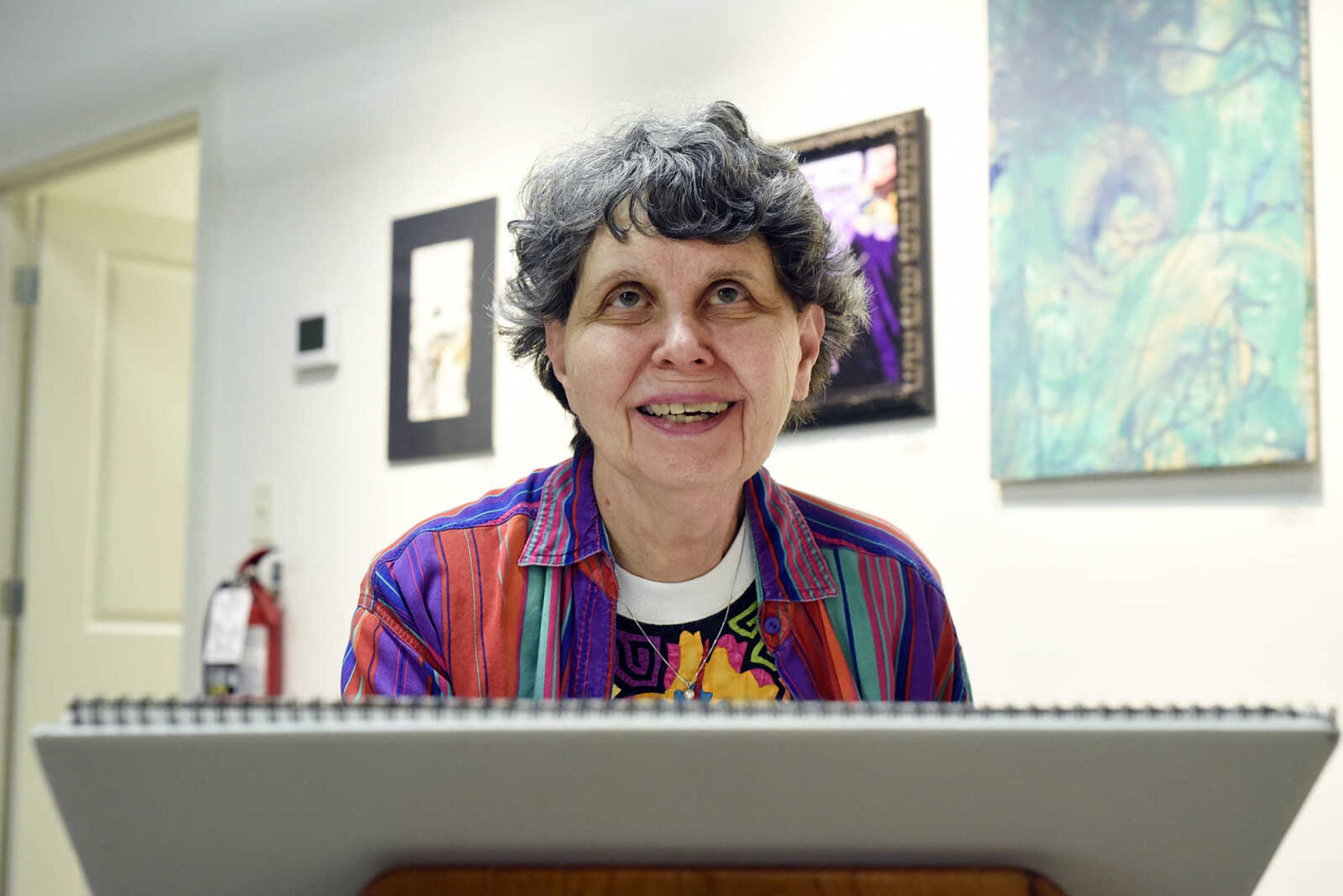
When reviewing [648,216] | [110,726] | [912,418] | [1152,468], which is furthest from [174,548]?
[110,726]

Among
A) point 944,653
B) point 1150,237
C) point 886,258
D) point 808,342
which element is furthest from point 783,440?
point 944,653

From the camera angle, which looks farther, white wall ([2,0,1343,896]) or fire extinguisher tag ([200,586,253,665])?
fire extinguisher tag ([200,586,253,665])

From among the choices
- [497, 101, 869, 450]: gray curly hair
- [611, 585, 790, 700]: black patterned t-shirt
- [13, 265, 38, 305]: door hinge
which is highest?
[13, 265, 38, 305]: door hinge

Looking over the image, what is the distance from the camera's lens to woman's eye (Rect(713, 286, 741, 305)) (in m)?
1.26

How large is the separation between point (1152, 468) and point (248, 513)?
2.26 m

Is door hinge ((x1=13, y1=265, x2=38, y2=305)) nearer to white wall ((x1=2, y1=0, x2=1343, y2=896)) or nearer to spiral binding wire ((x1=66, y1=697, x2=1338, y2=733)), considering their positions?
white wall ((x1=2, y1=0, x2=1343, y2=896))

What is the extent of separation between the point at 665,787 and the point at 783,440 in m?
2.03

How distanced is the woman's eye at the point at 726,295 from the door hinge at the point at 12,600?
3460 millimetres

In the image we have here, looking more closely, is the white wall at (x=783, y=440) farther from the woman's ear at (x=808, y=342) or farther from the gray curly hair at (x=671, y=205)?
the woman's ear at (x=808, y=342)

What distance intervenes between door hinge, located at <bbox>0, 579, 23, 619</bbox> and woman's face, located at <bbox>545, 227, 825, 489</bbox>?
3.37 m

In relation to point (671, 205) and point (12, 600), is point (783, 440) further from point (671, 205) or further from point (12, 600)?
point (12, 600)

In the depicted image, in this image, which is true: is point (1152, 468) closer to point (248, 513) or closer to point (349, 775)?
point (349, 775)

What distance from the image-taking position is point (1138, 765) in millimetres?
534

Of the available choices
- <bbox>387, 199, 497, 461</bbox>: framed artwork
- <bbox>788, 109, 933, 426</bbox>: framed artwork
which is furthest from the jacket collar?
<bbox>387, 199, 497, 461</bbox>: framed artwork
